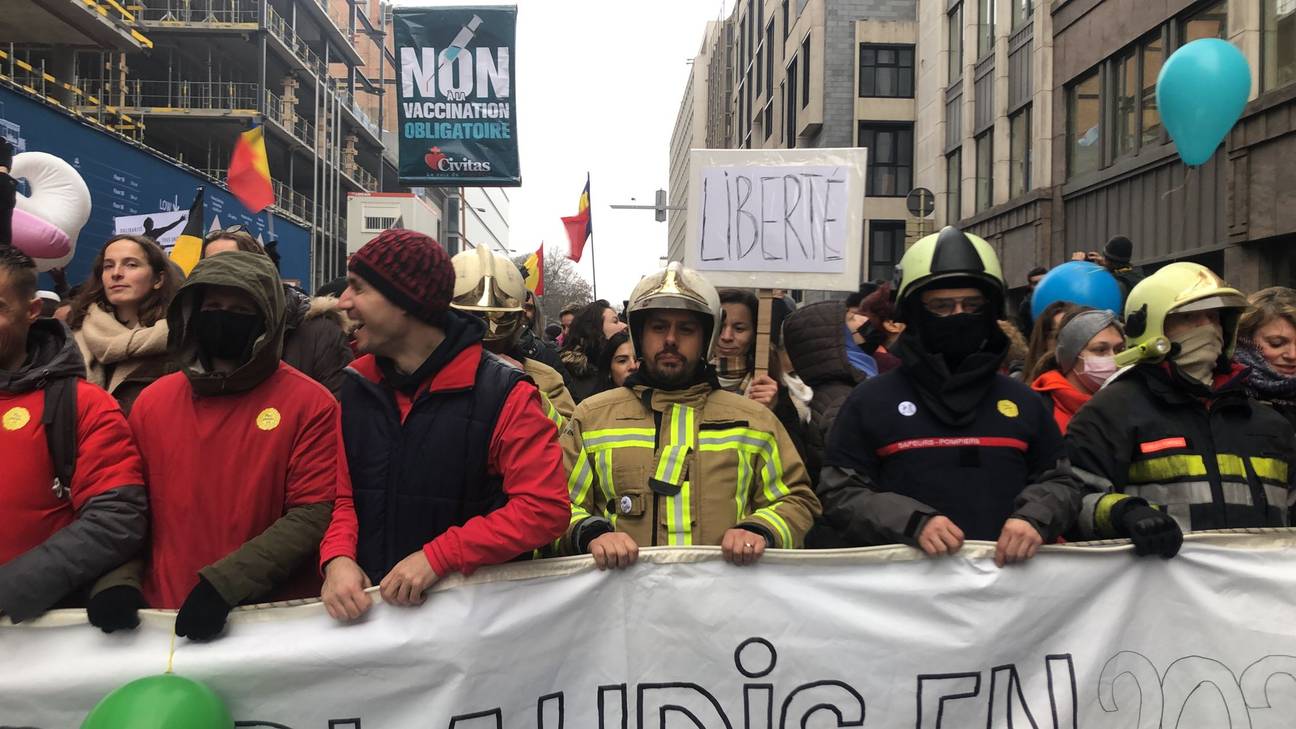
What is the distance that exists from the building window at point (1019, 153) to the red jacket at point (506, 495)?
1919cm

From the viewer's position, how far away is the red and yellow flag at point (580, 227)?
1933 centimetres

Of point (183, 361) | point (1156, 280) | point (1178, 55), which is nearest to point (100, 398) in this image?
point (183, 361)

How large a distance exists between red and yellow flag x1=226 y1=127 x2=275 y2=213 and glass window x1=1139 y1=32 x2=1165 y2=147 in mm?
12356

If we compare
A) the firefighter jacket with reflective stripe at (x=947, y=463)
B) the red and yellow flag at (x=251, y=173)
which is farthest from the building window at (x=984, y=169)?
the firefighter jacket with reflective stripe at (x=947, y=463)

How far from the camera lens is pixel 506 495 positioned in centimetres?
262

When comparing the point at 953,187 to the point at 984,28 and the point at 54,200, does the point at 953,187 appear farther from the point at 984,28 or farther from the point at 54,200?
the point at 54,200

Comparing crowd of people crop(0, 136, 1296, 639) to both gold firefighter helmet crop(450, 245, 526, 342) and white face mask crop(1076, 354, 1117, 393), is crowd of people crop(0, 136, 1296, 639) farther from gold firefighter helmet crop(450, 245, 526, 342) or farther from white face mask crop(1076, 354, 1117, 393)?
gold firefighter helmet crop(450, 245, 526, 342)

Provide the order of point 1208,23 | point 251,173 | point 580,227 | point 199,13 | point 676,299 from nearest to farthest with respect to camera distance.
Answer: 1. point 676,299
2. point 251,173
3. point 1208,23
4. point 580,227
5. point 199,13

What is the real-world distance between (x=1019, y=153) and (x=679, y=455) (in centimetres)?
1965

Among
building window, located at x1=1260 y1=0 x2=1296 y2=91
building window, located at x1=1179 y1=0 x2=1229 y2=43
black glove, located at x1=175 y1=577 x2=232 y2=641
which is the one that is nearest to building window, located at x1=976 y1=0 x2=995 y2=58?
building window, located at x1=1179 y1=0 x2=1229 y2=43

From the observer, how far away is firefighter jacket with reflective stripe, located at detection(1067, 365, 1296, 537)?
297 centimetres

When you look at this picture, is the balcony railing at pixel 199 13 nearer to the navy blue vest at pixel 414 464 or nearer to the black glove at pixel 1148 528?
the navy blue vest at pixel 414 464

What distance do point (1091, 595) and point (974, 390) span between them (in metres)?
0.65

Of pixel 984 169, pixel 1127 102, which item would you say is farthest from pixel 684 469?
pixel 984 169
